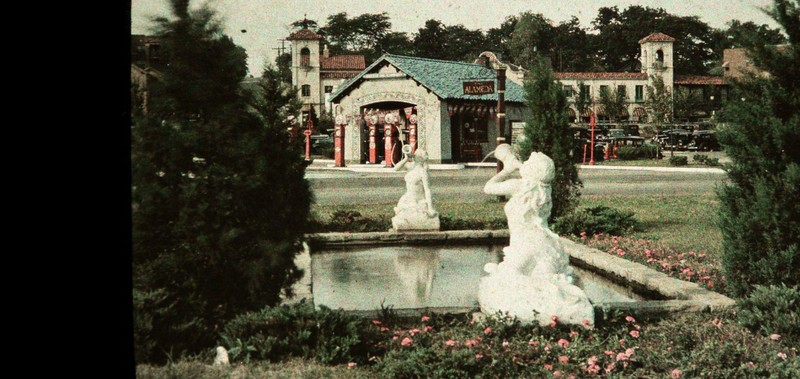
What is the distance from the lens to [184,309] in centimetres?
456

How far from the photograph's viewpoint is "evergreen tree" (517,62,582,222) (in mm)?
11477

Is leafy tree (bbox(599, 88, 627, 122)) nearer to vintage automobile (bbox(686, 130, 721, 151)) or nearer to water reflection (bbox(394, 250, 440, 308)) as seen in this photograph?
vintage automobile (bbox(686, 130, 721, 151))

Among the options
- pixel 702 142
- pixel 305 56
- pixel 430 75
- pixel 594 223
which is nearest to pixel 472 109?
pixel 430 75

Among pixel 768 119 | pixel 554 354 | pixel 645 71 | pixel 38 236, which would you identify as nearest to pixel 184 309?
pixel 38 236

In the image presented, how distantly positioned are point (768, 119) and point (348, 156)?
2642 centimetres

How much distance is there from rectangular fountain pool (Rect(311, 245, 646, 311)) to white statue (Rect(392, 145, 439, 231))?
1.93ft

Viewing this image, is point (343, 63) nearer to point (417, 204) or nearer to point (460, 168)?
point (460, 168)

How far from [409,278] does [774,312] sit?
3654mm

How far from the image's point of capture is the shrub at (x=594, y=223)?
1075 centimetres

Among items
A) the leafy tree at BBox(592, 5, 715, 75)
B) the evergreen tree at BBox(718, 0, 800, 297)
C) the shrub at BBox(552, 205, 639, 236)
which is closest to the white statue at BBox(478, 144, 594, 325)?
the evergreen tree at BBox(718, 0, 800, 297)

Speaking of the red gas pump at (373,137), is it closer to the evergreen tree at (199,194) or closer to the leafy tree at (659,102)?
the leafy tree at (659,102)

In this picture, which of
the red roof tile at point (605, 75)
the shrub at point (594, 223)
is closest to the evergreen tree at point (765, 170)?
the shrub at point (594, 223)

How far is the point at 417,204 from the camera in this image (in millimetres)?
10688

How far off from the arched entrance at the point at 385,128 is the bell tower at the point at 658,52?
819cm
